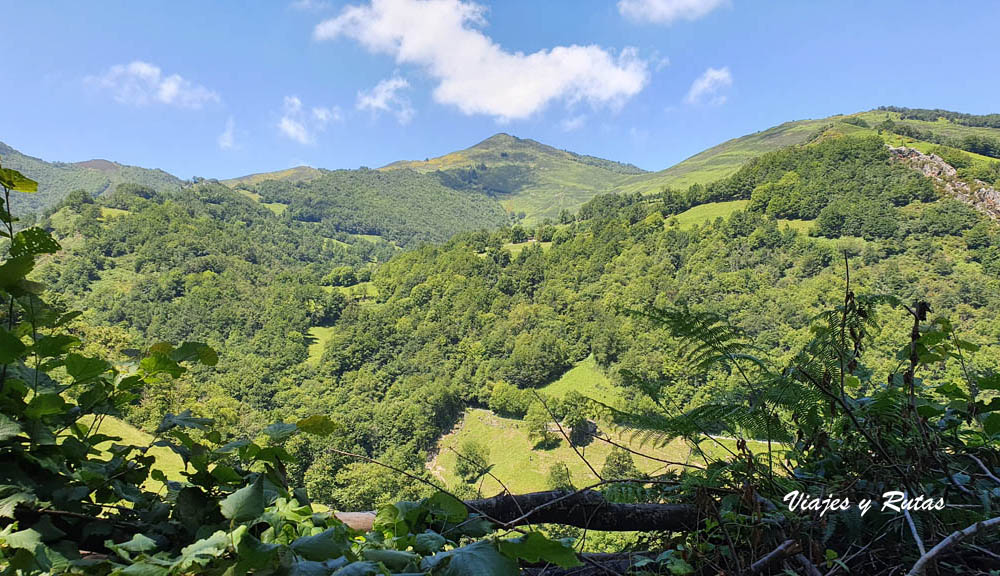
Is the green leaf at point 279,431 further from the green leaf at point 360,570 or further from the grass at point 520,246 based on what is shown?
the grass at point 520,246

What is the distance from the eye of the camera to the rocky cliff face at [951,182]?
6575 centimetres

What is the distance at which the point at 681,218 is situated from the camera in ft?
306

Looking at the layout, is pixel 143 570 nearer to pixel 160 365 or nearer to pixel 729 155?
pixel 160 365

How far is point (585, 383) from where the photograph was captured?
223 feet

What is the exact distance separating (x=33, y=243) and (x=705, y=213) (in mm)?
100536

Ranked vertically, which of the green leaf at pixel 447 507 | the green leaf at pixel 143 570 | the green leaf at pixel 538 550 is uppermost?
the green leaf at pixel 143 570

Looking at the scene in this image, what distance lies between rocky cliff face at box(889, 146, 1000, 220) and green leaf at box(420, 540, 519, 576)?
93.6m

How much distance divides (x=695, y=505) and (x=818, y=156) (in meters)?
110

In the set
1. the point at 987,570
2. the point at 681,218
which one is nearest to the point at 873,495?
the point at 987,570

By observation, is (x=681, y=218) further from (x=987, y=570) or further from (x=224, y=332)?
(x=987, y=570)

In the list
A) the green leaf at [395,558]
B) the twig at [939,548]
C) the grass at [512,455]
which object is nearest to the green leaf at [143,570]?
the green leaf at [395,558]

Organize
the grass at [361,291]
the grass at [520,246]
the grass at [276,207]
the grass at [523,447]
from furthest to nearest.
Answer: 1. the grass at [276,207]
2. the grass at [520,246]
3. the grass at [361,291]
4. the grass at [523,447]

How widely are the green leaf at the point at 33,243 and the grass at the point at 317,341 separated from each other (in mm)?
89630

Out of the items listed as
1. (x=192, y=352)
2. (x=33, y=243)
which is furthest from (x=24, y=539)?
(x=33, y=243)
